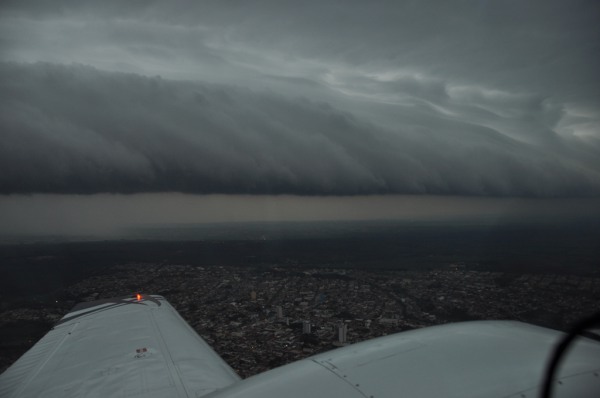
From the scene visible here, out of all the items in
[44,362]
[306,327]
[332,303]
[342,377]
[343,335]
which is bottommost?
[332,303]

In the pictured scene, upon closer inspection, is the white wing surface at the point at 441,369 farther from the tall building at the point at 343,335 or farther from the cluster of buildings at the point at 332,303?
the tall building at the point at 343,335

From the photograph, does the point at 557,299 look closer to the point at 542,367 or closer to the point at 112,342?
the point at 542,367

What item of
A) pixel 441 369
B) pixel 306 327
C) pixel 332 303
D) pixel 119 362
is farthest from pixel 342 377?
pixel 332 303

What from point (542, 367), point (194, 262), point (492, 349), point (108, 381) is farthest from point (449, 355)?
point (194, 262)

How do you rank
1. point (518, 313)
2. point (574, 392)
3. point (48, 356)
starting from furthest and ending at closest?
point (518, 313) → point (48, 356) → point (574, 392)

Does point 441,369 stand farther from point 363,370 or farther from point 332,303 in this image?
point 332,303

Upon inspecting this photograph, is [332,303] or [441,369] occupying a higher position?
[441,369]

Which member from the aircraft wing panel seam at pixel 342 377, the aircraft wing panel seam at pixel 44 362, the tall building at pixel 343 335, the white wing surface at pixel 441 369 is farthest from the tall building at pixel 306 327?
the aircraft wing panel seam at pixel 342 377
